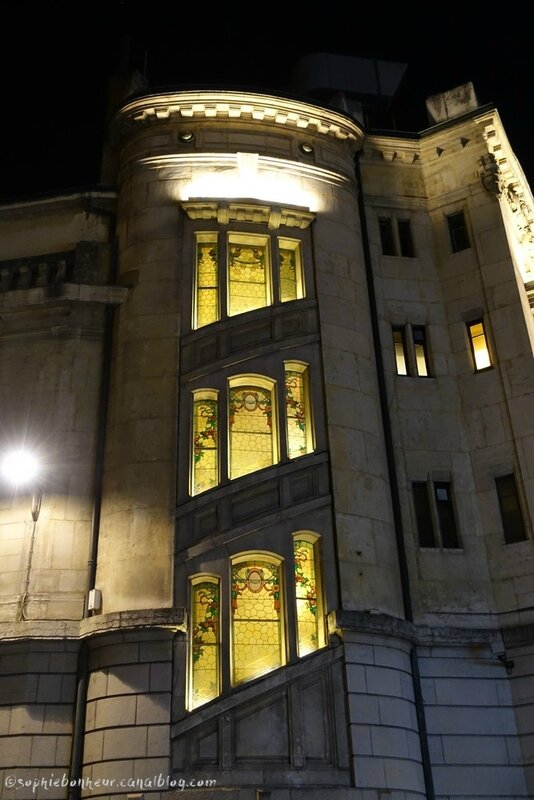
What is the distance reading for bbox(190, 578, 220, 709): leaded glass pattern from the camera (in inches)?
794

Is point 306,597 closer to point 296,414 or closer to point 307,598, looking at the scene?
point 307,598

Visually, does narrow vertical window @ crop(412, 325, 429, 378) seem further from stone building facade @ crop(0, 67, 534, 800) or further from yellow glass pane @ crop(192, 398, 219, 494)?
yellow glass pane @ crop(192, 398, 219, 494)

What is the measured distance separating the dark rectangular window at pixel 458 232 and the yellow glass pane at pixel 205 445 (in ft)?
33.2

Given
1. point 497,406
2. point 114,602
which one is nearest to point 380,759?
point 114,602

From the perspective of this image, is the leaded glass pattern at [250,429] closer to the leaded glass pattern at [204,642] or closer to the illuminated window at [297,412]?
the illuminated window at [297,412]

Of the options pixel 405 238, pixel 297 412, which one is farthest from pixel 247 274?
pixel 405 238

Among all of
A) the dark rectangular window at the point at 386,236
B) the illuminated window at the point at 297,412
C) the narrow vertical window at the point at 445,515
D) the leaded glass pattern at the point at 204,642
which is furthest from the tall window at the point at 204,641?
the dark rectangular window at the point at 386,236

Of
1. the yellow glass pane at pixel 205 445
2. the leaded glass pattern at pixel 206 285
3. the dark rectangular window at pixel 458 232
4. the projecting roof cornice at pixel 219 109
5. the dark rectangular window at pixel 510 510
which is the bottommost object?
the dark rectangular window at pixel 510 510

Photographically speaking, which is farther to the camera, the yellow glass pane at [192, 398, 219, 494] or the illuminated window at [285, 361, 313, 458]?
the illuminated window at [285, 361, 313, 458]

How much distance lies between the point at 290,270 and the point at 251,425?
18.4 feet

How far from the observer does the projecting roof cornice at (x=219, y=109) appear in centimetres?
2748

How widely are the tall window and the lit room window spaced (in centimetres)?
313

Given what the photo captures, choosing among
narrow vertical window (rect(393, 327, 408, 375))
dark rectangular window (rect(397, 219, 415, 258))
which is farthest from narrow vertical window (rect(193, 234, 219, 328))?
dark rectangular window (rect(397, 219, 415, 258))

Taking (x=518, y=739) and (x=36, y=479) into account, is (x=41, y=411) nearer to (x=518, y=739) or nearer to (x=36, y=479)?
(x=36, y=479)
